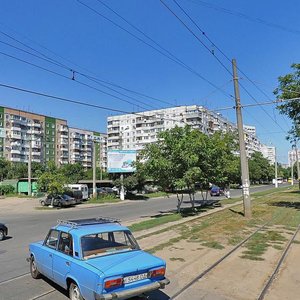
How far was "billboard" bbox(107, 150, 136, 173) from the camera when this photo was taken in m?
53.4

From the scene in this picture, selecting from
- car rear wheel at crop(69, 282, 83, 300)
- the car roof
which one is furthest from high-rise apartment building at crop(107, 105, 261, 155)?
car rear wheel at crop(69, 282, 83, 300)

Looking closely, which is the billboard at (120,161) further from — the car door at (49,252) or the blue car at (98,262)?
the blue car at (98,262)

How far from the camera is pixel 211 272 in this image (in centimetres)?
887

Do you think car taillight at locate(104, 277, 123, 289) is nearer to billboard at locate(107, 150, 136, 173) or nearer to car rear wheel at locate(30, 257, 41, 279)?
car rear wheel at locate(30, 257, 41, 279)

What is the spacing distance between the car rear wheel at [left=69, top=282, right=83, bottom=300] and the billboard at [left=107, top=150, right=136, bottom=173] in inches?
1828

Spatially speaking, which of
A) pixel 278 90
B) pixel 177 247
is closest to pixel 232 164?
pixel 278 90

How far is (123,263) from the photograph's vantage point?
21.0 feet

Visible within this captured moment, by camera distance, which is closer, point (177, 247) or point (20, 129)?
point (177, 247)

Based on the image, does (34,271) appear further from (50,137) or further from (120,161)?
(50,137)

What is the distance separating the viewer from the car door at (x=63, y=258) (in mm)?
6891

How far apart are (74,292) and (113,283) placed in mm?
1108

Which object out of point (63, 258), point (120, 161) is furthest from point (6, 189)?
point (63, 258)

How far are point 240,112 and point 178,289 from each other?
A: 15.1m

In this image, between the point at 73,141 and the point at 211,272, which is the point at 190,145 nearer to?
the point at 211,272
